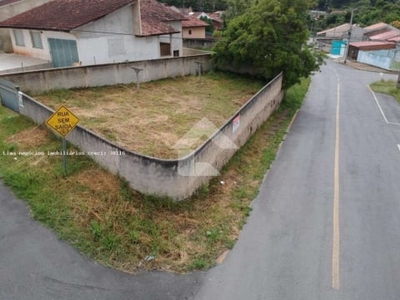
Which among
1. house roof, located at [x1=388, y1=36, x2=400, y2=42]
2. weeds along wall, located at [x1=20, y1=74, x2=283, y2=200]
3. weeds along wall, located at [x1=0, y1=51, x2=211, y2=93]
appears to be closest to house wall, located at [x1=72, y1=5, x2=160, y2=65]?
weeds along wall, located at [x1=0, y1=51, x2=211, y2=93]

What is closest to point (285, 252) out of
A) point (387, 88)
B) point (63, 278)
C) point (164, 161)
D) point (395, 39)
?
point (164, 161)

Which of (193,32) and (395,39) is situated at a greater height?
(193,32)

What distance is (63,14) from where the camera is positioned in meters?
20.7

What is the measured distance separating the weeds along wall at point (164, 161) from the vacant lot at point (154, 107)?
3.46 ft

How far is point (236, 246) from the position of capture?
7.77 m

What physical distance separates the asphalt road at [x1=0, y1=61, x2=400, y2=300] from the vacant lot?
3.57 metres

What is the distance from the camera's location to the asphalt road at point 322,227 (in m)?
6.68

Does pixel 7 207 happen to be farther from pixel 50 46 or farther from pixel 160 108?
pixel 50 46

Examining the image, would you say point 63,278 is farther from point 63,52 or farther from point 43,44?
point 43,44

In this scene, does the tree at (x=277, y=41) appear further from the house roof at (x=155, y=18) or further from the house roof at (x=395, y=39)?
the house roof at (x=395, y=39)

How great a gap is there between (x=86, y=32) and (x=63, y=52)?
6.82 ft

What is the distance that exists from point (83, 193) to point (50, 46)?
1519 centimetres

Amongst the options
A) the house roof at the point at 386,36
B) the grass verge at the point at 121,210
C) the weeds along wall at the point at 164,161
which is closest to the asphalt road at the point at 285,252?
the grass verge at the point at 121,210

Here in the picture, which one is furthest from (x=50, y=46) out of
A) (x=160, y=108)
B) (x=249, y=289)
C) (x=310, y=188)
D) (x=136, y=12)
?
(x=249, y=289)
